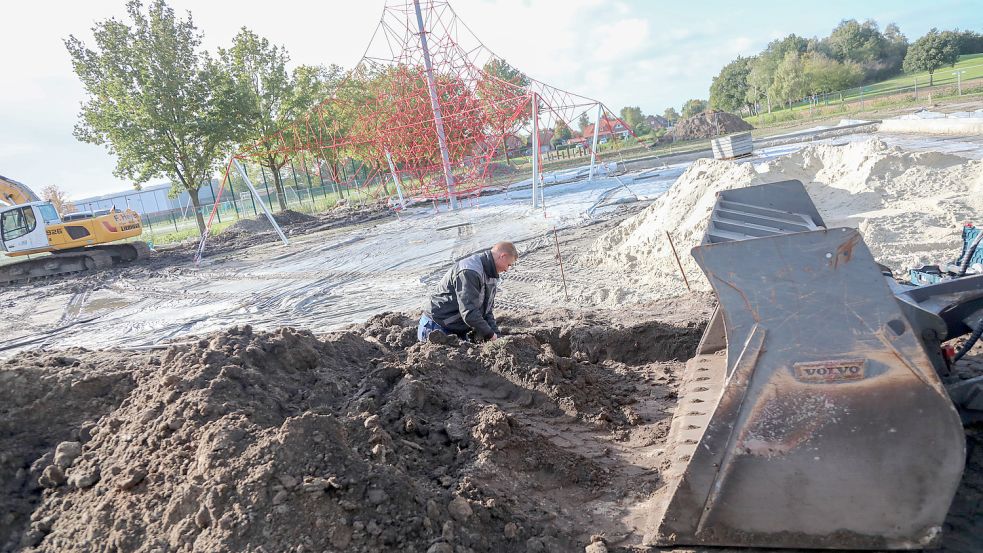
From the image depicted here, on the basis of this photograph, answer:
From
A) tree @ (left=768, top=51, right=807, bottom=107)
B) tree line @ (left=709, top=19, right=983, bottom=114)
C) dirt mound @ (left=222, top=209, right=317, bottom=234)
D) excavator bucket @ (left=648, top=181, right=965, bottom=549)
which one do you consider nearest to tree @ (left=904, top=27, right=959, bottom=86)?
tree line @ (left=709, top=19, right=983, bottom=114)

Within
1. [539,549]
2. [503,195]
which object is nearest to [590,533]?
[539,549]

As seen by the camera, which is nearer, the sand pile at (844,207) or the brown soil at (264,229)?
the sand pile at (844,207)

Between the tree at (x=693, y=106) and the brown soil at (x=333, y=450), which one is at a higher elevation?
the tree at (x=693, y=106)

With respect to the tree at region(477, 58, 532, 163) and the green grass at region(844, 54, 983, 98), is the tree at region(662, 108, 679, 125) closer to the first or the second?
the green grass at region(844, 54, 983, 98)

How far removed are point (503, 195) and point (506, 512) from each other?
22.7 metres

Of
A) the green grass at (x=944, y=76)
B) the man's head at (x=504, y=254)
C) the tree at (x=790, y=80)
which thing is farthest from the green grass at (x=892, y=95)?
the man's head at (x=504, y=254)

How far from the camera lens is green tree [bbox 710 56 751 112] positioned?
2719 inches

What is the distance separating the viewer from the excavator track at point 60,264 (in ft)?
61.4

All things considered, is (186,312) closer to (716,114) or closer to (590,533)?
(590,533)

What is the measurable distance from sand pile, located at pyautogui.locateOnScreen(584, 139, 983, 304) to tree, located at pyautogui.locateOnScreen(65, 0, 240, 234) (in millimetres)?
20408

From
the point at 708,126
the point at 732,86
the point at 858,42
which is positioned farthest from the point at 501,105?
the point at 858,42

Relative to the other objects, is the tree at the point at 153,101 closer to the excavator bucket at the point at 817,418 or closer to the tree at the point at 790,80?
the excavator bucket at the point at 817,418

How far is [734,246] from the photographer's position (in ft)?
→ 8.63

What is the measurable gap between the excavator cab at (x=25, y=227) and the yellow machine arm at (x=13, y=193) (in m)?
1.03
